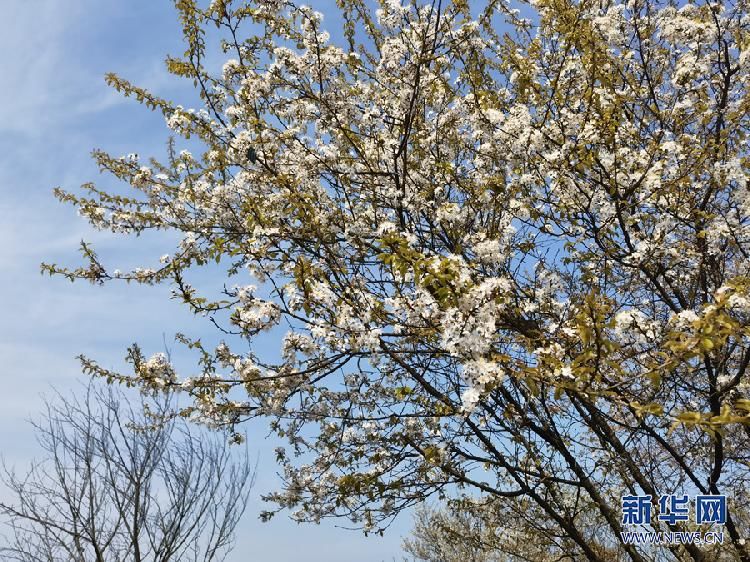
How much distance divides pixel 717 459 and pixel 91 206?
6.15 metres

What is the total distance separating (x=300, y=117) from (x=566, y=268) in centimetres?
287

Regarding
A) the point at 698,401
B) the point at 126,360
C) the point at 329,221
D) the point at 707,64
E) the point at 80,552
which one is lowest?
the point at 80,552

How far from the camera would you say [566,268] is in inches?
230

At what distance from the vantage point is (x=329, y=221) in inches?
210

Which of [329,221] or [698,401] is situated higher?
[329,221]

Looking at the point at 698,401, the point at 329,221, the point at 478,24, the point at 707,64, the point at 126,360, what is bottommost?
the point at 126,360

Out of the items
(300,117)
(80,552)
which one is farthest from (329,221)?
(80,552)

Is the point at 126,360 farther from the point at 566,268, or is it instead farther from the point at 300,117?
the point at 566,268

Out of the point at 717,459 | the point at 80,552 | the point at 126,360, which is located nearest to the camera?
the point at 126,360

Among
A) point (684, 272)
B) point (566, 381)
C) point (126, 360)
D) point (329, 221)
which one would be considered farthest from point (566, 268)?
point (126, 360)

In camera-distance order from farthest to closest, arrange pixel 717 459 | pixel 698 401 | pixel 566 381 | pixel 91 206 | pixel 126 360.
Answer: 1. pixel 91 206
2. pixel 698 401
3. pixel 717 459
4. pixel 126 360
5. pixel 566 381

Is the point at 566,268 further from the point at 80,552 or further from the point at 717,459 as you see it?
the point at 80,552

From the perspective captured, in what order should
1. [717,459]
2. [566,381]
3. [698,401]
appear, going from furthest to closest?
[698,401] → [717,459] → [566,381]

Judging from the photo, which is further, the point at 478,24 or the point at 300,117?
the point at 300,117
